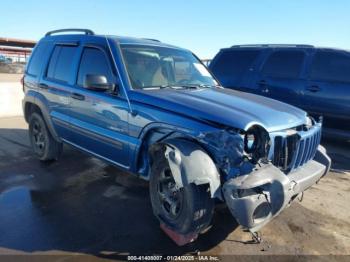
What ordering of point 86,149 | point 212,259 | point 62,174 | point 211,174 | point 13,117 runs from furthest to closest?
1. point 13,117
2. point 62,174
3. point 86,149
4. point 212,259
5. point 211,174

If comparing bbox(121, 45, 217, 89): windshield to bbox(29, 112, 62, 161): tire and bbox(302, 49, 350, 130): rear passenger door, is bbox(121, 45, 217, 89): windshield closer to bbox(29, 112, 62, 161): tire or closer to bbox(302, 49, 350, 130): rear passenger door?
bbox(29, 112, 62, 161): tire

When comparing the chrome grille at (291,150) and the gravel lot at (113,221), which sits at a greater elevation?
the chrome grille at (291,150)

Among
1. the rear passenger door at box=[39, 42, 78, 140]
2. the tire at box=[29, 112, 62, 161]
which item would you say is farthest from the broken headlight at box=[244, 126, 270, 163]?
the tire at box=[29, 112, 62, 161]

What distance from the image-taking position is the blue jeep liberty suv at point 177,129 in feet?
9.45

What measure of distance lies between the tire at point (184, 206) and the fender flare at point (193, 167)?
0.33 ft

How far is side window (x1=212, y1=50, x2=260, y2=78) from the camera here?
7902mm

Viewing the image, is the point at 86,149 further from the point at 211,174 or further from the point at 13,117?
the point at 13,117

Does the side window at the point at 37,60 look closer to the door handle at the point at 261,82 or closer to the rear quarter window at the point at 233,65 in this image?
the rear quarter window at the point at 233,65

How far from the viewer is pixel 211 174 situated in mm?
2875

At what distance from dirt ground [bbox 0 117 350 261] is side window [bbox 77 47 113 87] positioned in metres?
1.46

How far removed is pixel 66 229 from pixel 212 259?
4.95 feet

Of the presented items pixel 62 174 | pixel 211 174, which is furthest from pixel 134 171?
pixel 62 174

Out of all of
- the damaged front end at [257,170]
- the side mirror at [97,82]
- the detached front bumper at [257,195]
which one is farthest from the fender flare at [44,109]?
the detached front bumper at [257,195]

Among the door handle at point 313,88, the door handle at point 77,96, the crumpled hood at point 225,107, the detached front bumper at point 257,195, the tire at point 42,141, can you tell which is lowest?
the tire at point 42,141
